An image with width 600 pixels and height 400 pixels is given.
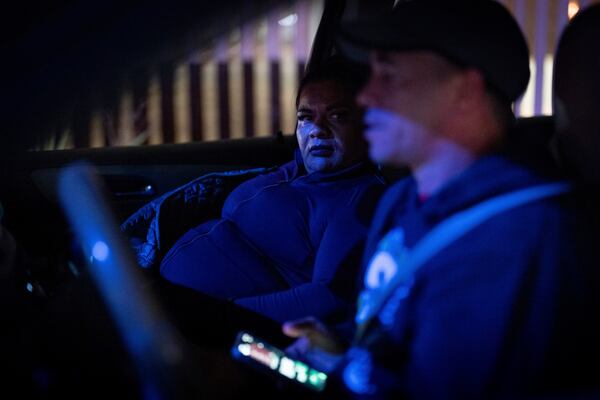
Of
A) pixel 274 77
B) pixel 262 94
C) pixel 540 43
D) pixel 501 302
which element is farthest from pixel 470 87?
pixel 262 94

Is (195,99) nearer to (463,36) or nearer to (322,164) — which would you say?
(322,164)

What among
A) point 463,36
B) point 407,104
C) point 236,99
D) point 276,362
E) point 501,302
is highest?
point 463,36

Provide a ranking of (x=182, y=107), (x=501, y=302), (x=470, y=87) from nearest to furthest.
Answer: (x=501, y=302), (x=470, y=87), (x=182, y=107)

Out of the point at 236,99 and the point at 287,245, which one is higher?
the point at 236,99

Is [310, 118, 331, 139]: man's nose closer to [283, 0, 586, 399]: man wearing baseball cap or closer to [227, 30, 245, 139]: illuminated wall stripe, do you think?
[283, 0, 586, 399]: man wearing baseball cap

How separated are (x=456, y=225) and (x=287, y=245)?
1.06 m

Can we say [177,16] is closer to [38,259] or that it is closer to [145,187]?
[38,259]

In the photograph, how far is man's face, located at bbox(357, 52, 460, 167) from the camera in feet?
3.95

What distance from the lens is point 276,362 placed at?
140 cm

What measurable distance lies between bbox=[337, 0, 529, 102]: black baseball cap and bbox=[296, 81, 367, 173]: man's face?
2.63ft

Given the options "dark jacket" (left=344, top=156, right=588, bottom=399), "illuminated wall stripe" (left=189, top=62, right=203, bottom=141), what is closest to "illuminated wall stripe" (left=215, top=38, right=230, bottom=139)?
"illuminated wall stripe" (left=189, top=62, right=203, bottom=141)

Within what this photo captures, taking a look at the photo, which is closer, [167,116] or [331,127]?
[331,127]

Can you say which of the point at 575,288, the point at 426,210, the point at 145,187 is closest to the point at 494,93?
the point at 426,210

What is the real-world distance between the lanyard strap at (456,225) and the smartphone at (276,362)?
25 cm
